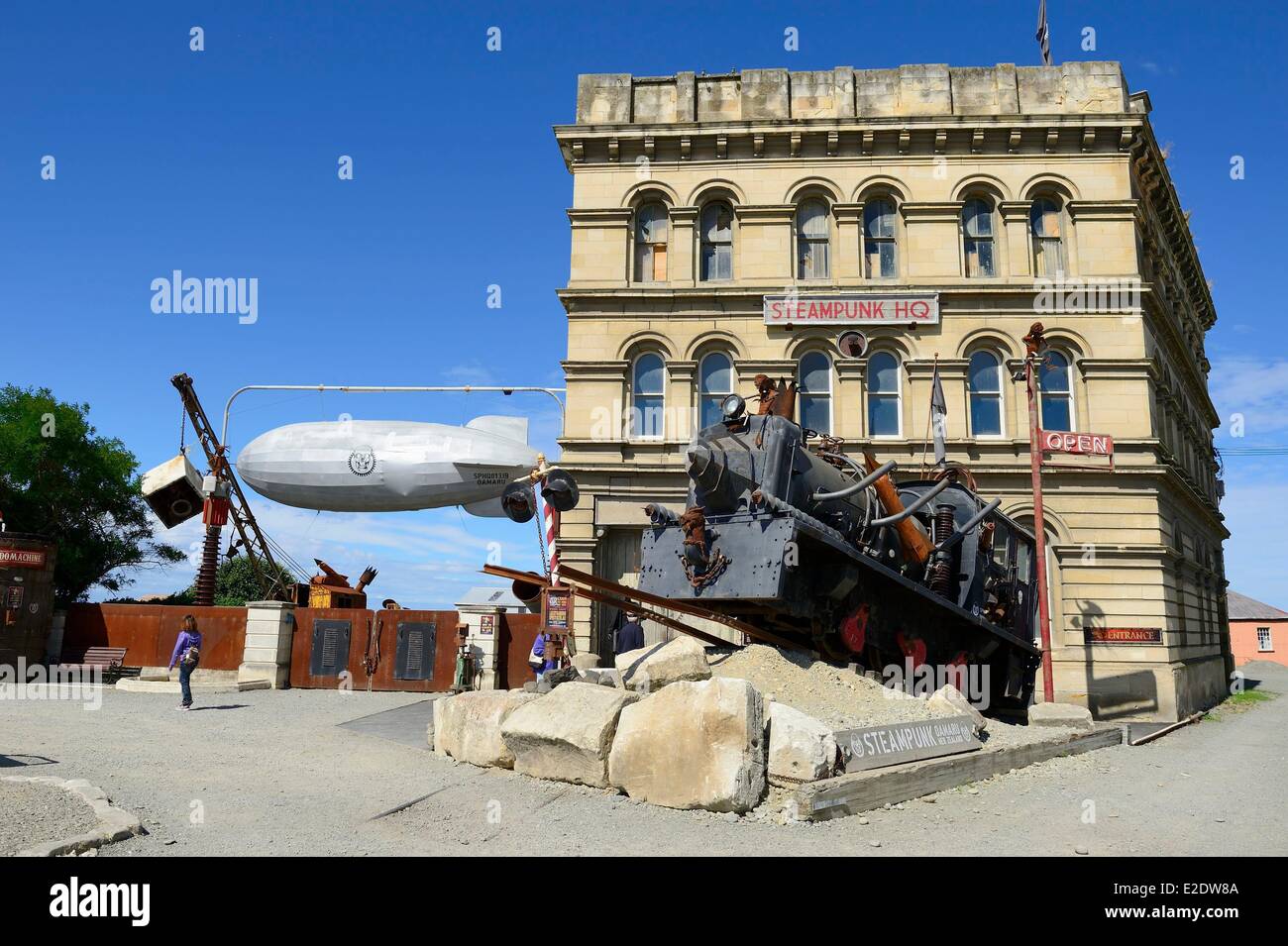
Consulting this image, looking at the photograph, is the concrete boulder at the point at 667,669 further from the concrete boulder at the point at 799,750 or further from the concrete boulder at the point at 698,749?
the concrete boulder at the point at 799,750

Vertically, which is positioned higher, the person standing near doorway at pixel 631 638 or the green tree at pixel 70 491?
the green tree at pixel 70 491

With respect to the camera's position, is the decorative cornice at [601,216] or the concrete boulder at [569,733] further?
the decorative cornice at [601,216]

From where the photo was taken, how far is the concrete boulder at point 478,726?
9.03 meters

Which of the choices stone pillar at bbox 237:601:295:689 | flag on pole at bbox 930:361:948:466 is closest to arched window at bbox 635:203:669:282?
flag on pole at bbox 930:361:948:466

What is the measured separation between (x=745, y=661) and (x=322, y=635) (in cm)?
1375

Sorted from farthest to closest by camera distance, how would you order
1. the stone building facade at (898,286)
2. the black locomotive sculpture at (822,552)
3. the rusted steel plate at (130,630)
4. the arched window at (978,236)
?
the rusted steel plate at (130,630) < the arched window at (978,236) < the stone building facade at (898,286) < the black locomotive sculpture at (822,552)

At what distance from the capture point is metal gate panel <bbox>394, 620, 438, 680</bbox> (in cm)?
1961

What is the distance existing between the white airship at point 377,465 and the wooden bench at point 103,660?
27.9ft

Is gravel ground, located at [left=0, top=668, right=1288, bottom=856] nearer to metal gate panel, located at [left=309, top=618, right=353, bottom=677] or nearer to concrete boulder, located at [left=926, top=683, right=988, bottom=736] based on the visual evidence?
concrete boulder, located at [left=926, top=683, right=988, bottom=736]

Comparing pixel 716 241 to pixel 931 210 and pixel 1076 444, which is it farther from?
pixel 1076 444

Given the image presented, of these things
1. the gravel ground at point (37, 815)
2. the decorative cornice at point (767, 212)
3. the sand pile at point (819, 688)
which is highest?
the decorative cornice at point (767, 212)

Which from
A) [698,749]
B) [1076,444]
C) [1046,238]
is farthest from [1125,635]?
[698,749]

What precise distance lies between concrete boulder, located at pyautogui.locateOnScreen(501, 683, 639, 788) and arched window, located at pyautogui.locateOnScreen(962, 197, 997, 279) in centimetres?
1660

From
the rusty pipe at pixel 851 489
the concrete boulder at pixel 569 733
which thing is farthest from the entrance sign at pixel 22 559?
the rusty pipe at pixel 851 489
